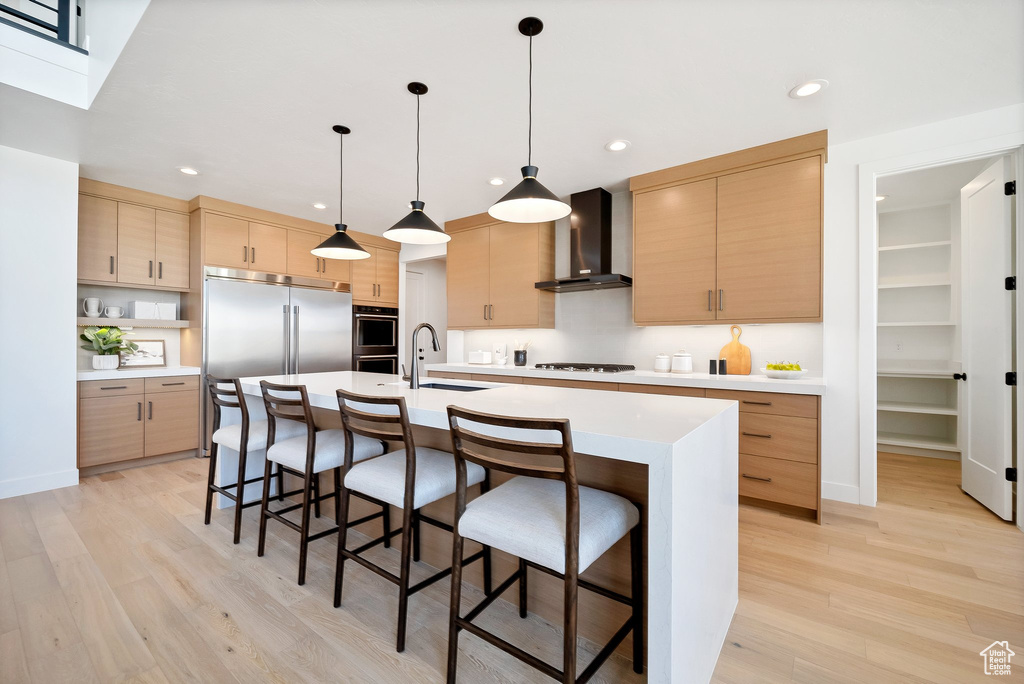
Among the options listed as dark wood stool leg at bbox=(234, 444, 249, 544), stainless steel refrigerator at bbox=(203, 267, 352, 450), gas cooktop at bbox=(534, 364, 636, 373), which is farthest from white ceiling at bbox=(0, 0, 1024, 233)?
dark wood stool leg at bbox=(234, 444, 249, 544)

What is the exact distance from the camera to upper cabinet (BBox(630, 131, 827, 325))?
2.95 meters

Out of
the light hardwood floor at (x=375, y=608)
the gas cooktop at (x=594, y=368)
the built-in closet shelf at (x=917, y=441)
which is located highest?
the gas cooktop at (x=594, y=368)

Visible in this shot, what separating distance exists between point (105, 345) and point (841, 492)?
5963mm

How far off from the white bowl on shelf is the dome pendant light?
1949 millimetres

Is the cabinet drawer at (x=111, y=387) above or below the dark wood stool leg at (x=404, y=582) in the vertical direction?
above

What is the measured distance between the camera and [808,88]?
93.0 inches

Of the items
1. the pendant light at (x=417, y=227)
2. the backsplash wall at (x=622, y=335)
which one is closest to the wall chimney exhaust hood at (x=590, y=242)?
the backsplash wall at (x=622, y=335)

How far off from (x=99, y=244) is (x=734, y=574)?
5.28 meters

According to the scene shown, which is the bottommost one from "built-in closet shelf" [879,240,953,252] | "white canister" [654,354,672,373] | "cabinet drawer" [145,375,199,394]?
"cabinet drawer" [145,375,199,394]

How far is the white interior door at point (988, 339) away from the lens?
269 cm

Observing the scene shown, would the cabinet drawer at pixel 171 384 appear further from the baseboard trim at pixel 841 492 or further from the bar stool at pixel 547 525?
Result: the baseboard trim at pixel 841 492

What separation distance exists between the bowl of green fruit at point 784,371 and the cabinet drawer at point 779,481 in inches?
23.1

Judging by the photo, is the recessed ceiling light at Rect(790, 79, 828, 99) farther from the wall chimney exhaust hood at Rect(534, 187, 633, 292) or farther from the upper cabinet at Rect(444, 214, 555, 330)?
the upper cabinet at Rect(444, 214, 555, 330)

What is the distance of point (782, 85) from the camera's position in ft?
7.68
